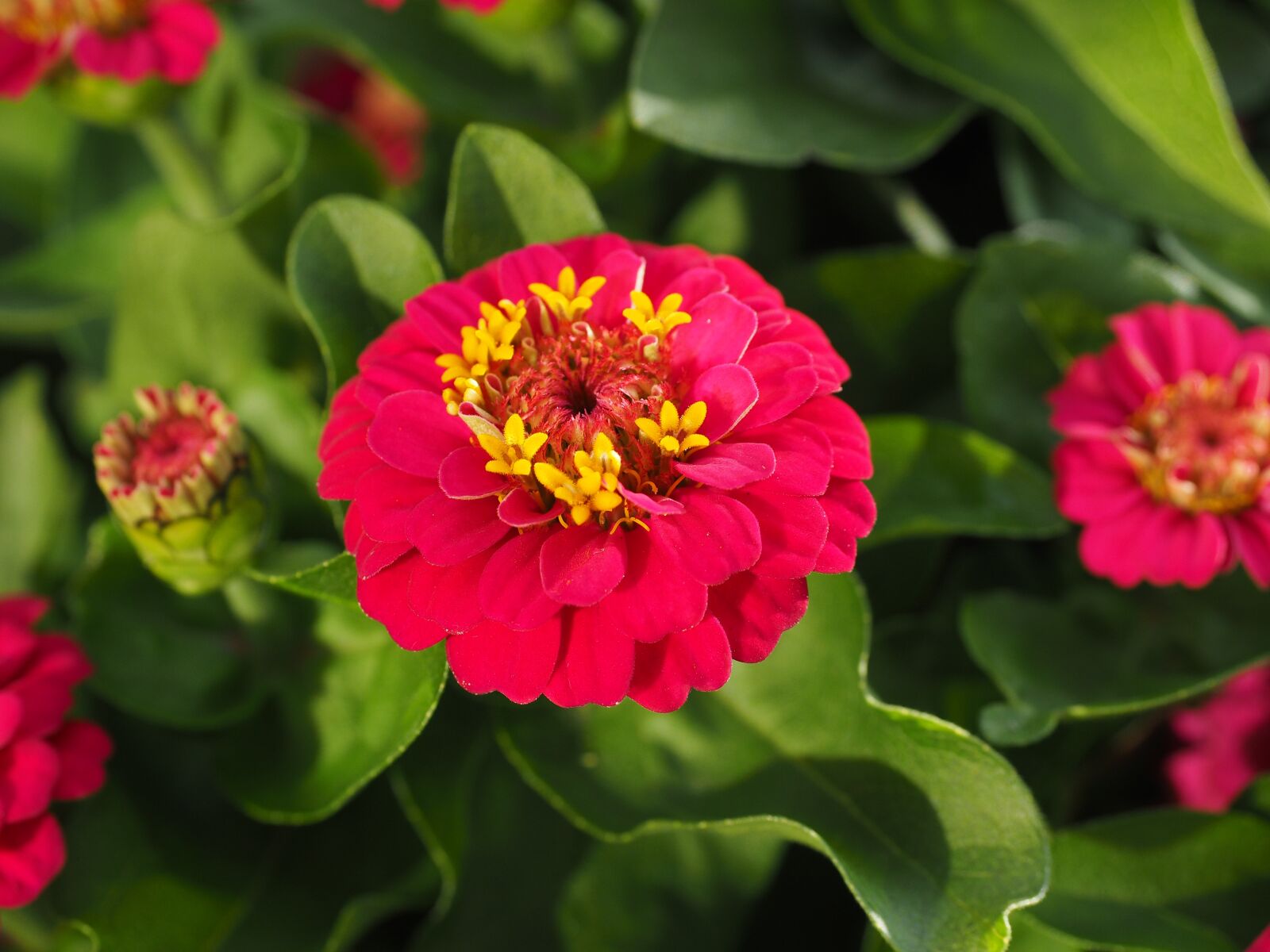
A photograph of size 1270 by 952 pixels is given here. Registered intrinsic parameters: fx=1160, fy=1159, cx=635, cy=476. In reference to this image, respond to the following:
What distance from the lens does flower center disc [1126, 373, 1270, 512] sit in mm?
498

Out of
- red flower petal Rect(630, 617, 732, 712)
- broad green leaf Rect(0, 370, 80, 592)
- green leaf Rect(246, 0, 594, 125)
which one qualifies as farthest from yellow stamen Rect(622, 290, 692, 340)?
broad green leaf Rect(0, 370, 80, 592)

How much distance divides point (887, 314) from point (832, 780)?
28cm

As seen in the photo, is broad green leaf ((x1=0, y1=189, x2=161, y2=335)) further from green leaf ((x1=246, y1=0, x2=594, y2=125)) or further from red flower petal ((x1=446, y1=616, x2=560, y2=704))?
red flower petal ((x1=446, y1=616, x2=560, y2=704))

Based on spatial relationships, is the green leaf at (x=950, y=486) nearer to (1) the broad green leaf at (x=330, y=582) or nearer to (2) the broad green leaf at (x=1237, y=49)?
(1) the broad green leaf at (x=330, y=582)

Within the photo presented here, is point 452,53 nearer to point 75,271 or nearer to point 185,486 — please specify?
point 75,271

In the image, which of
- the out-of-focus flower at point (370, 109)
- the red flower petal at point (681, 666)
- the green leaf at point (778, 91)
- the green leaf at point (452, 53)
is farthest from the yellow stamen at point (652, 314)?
the out-of-focus flower at point (370, 109)

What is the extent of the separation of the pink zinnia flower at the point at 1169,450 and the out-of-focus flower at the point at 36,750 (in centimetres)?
42

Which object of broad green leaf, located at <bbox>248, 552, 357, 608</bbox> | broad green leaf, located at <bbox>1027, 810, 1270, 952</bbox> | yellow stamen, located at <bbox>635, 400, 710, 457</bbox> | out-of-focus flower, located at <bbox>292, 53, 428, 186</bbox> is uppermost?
yellow stamen, located at <bbox>635, 400, 710, 457</bbox>

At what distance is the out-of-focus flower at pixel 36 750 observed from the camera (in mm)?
428

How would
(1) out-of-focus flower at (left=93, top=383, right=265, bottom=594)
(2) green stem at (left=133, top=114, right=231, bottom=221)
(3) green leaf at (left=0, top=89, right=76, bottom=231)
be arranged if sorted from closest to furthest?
1. (1) out-of-focus flower at (left=93, top=383, right=265, bottom=594)
2. (2) green stem at (left=133, top=114, right=231, bottom=221)
3. (3) green leaf at (left=0, top=89, right=76, bottom=231)

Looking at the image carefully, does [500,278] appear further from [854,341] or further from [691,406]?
[854,341]

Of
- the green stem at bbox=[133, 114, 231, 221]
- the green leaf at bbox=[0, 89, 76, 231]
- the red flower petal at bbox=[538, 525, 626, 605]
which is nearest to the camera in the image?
the red flower petal at bbox=[538, 525, 626, 605]

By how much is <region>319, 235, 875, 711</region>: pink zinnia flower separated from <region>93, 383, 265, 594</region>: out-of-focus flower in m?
0.07

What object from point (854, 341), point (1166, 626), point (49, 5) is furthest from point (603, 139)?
point (1166, 626)
